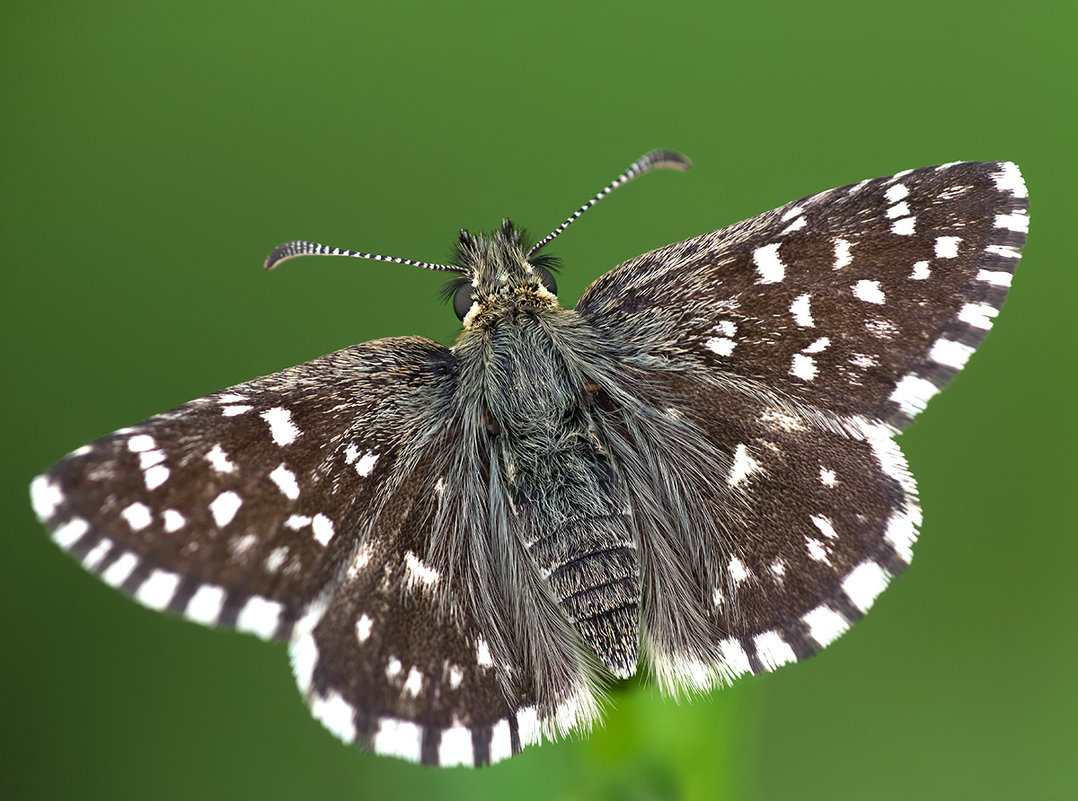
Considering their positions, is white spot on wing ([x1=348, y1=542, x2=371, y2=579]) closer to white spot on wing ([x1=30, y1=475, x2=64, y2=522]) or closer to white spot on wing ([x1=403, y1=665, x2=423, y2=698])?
white spot on wing ([x1=403, y1=665, x2=423, y2=698])

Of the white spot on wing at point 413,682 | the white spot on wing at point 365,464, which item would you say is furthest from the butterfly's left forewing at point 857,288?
the white spot on wing at point 413,682

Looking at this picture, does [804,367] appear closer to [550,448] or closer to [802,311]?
[802,311]

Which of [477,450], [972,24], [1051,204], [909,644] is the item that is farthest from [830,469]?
[972,24]

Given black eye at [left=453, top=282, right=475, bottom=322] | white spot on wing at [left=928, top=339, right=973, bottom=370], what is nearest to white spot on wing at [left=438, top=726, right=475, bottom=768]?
black eye at [left=453, top=282, right=475, bottom=322]

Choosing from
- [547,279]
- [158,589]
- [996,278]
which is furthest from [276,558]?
[996,278]

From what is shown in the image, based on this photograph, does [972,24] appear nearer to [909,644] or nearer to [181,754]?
[909,644]

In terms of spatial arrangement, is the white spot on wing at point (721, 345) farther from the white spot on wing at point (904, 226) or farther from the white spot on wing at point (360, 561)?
the white spot on wing at point (360, 561)
